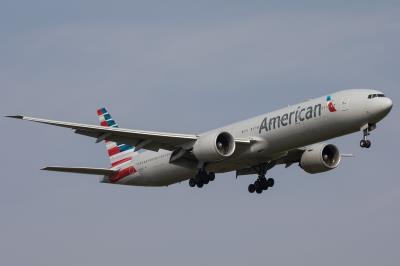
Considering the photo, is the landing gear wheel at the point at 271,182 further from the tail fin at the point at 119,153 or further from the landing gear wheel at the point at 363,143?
the landing gear wheel at the point at 363,143

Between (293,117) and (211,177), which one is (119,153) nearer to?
(211,177)

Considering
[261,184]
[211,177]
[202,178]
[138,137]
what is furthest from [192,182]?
[261,184]

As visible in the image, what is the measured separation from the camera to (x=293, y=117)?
50.9 metres

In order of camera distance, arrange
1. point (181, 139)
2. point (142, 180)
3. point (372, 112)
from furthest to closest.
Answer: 1. point (142, 180)
2. point (181, 139)
3. point (372, 112)

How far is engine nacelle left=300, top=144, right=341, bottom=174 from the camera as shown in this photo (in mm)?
55969

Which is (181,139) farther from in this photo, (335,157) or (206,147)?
(335,157)

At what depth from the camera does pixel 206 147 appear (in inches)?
2050

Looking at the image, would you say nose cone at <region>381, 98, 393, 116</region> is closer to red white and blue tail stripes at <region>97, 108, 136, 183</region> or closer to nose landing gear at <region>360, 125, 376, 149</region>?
nose landing gear at <region>360, 125, 376, 149</region>

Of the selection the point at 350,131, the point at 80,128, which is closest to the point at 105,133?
the point at 80,128

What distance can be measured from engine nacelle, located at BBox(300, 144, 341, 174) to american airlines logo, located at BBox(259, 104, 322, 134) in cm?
516

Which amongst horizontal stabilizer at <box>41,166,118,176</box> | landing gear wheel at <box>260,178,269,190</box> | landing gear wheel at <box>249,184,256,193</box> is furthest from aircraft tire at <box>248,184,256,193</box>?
horizontal stabilizer at <box>41,166,118,176</box>

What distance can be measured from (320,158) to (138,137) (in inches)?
417

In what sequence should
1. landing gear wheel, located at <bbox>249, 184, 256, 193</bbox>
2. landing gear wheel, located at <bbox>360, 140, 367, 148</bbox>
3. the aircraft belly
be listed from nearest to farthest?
landing gear wheel, located at <bbox>360, 140, 367, 148</bbox>, the aircraft belly, landing gear wheel, located at <bbox>249, 184, 256, 193</bbox>

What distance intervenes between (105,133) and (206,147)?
543 cm
